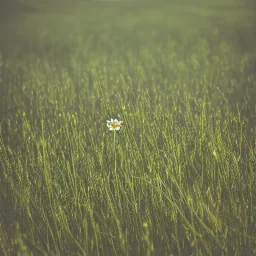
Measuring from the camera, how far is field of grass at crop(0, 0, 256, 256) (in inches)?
82.3

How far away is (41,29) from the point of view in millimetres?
10500

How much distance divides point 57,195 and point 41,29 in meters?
8.66

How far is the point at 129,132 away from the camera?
275cm

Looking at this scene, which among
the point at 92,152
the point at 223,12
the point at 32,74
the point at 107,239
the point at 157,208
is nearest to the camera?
the point at 107,239

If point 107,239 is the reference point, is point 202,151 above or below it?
above

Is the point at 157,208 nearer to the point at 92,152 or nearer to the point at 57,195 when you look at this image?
the point at 57,195

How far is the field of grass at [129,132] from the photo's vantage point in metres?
2.09

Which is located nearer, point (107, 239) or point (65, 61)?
point (107, 239)

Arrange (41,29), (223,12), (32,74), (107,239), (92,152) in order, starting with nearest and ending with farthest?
(107,239) → (92,152) → (32,74) → (41,29) → (223,12)

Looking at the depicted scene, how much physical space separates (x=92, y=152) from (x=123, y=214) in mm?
708

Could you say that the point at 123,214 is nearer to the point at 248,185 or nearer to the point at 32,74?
the point at 248,185

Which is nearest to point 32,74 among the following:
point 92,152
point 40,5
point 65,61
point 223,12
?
point 65,61

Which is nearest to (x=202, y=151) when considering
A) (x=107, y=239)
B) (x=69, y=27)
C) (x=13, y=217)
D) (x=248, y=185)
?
(x=248, y=185)

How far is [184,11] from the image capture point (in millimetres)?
12359
